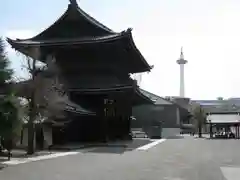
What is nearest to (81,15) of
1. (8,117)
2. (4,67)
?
(4,67)

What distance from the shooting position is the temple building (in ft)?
115

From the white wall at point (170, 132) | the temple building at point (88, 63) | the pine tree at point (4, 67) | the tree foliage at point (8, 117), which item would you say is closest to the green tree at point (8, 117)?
the tree foliage at point (8, 117)

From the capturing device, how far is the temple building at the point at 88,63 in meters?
35.1

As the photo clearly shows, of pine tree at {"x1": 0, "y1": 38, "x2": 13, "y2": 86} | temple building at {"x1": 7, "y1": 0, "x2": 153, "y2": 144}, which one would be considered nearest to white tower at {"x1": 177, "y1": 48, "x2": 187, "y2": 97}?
temple building at {"x1": 7, "y1": 0, "x2": 153, "y2": 144}

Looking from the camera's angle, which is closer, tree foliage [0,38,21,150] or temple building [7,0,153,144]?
tree foliage [0,38,21,150]

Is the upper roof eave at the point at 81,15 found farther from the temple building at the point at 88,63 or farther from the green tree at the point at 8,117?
the green tree at the point at 8,117

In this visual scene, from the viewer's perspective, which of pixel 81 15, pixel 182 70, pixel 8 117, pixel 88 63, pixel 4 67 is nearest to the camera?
pixel 8 117

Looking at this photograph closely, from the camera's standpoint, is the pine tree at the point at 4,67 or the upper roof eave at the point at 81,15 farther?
the upper roof eave at the point at 81,15

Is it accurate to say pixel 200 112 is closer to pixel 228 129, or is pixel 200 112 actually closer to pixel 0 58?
pixel 228 129

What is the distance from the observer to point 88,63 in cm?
3712

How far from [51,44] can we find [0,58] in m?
15.5

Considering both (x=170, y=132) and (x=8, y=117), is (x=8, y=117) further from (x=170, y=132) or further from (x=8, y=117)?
(x=170, y=132)

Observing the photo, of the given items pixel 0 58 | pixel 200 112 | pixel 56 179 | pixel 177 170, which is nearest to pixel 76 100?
pixel 0 58

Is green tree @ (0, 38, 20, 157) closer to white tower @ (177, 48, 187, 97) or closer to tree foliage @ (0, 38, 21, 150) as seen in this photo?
tree foliage @ (0, 38, 21, 150)
